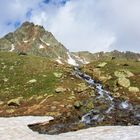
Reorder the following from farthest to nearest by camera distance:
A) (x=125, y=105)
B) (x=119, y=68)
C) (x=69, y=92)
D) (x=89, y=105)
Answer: (x=119, y=68) → (x=69, y=92) → (x=125, y=105) → (x=89, y=105)

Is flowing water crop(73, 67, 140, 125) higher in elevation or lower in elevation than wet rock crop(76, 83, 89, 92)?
lower

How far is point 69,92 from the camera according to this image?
67938mm

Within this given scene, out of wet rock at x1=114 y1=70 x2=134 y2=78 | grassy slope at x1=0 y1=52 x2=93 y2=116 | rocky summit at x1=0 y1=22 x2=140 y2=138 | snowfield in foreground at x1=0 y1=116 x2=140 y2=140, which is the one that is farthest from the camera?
wet rock at x1=114 y1=70 x2=134 y2=78

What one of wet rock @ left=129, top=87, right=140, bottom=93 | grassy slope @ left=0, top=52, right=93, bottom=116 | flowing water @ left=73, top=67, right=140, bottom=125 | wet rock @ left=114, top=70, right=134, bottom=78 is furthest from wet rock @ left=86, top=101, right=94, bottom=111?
wet rock @ left=114, top=70, right=134, bottom=78

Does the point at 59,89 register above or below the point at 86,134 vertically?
above

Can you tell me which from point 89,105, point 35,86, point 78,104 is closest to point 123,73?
point 35,86

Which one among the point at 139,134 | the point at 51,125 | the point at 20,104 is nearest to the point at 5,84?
the point at 20,104

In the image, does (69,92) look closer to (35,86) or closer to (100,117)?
(35,86)

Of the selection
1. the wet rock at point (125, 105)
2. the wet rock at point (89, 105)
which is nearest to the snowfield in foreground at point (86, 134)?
the wet rock at point (89, 105)

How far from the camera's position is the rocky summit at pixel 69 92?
54188 millimetres

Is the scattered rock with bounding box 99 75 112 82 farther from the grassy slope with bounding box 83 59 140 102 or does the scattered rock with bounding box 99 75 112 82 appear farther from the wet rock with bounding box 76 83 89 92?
the wet rock with bounding box 76 83 89 92

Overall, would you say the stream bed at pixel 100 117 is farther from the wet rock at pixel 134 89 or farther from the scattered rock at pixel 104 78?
the scattered rock at pixel 104 78

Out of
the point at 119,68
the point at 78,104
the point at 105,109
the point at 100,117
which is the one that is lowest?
the point at 100,117

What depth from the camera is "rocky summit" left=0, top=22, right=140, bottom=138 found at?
178 feet
